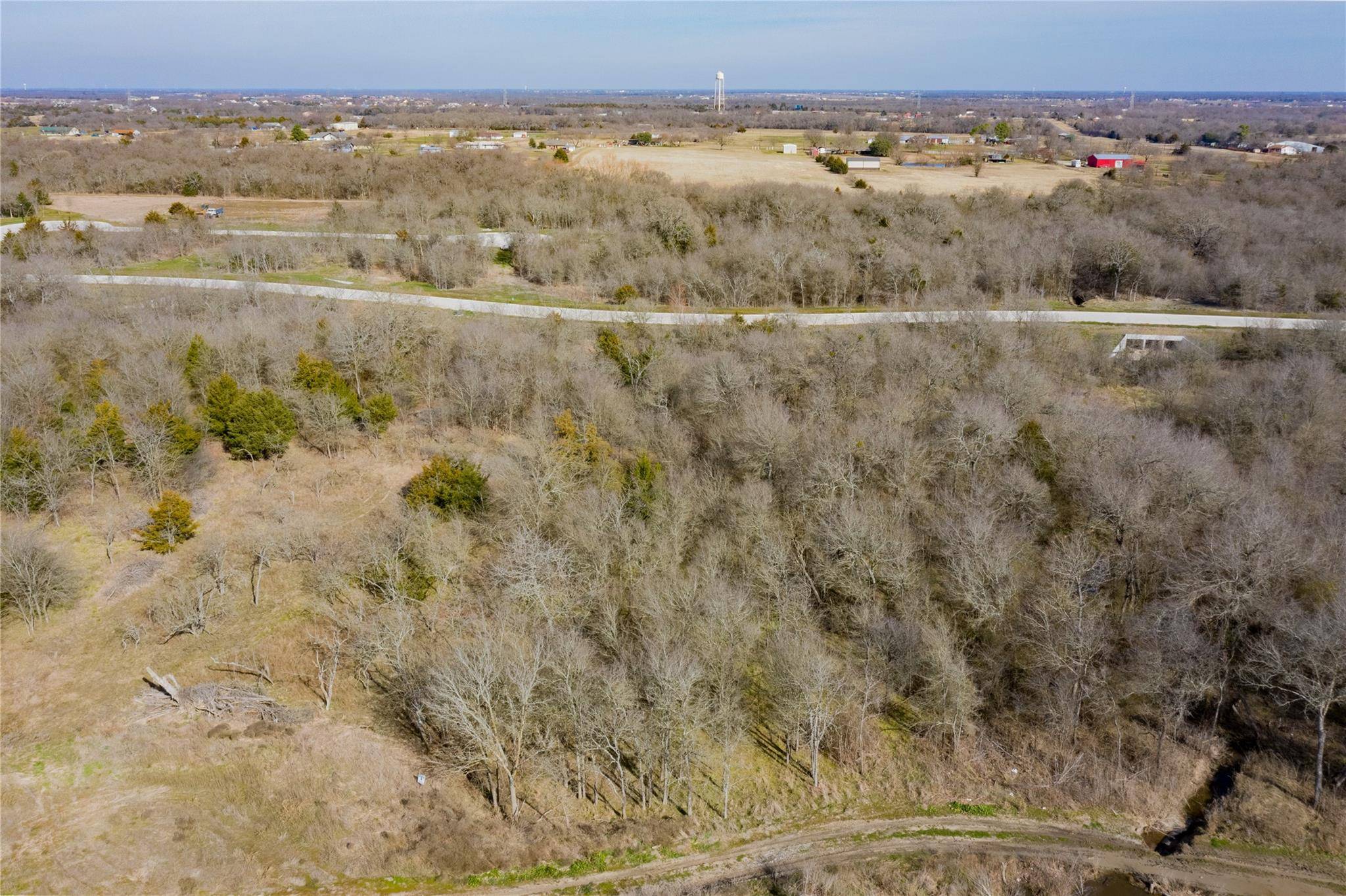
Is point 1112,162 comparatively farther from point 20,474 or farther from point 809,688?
point 20,474

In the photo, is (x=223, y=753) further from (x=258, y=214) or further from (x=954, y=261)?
(x=258, y=214)

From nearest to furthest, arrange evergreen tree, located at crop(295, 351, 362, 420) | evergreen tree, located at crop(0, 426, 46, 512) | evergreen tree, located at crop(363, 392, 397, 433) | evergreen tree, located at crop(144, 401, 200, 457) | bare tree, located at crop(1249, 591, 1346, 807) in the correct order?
bare tree, located at crop(1249, 591, 1346, 807) → evergreen tree, located at crop(0, 426, 46, 512) → evergreen tree, located at crop(144, 401, 200, 457) → evergreen tree, located at crop(295, 351, 362, 420) → evergreen tree, located at crop(363, 392, 397, 433)

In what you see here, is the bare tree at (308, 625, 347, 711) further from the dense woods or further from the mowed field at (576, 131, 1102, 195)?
the mowed field at (576, 131, 1102, 195)

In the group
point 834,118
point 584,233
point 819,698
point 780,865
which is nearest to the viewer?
point 780,865

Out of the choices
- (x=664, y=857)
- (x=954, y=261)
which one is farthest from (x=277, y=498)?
(x=954, y=261)

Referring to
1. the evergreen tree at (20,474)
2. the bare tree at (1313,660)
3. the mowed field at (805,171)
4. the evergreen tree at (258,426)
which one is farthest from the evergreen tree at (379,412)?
the mowed field at (805,171)

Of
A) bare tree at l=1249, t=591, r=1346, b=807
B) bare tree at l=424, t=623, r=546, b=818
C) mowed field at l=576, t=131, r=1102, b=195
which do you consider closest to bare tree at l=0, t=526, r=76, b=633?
bare tree at l=424, t=623, r=546, b=818
